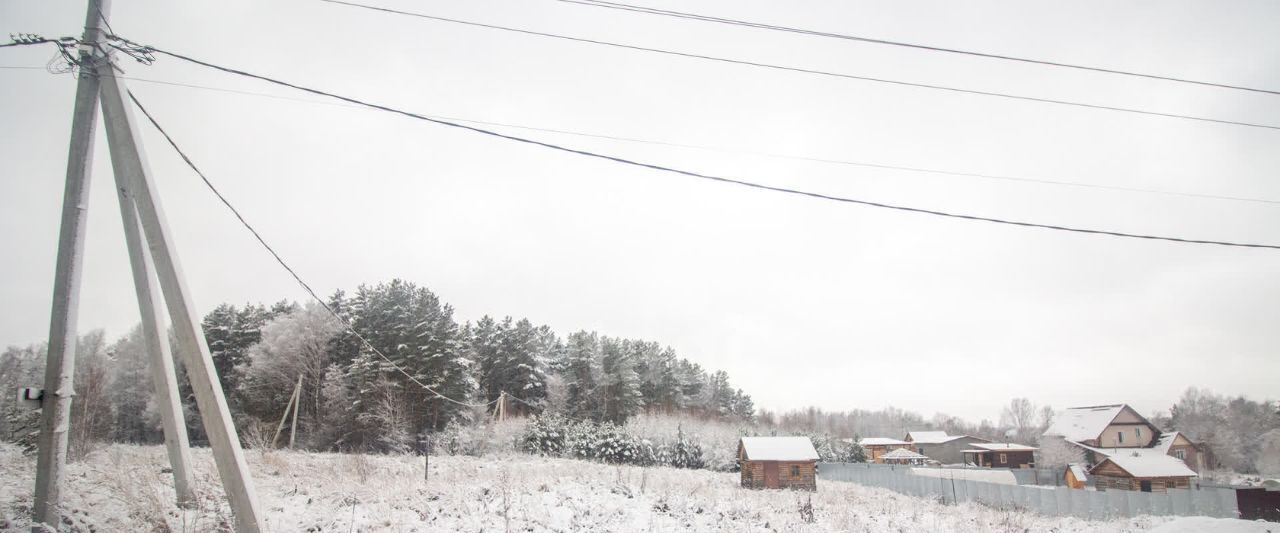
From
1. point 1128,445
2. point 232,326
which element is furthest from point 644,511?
point 1128,445

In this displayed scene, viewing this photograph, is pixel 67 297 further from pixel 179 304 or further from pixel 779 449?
pixel 779 449

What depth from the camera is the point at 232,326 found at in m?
48.1

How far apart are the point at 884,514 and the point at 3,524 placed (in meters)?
21.9

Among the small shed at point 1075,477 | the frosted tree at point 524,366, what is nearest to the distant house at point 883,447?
the small shed at point 1075,477

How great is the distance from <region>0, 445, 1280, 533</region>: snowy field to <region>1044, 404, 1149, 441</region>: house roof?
41.6 metres

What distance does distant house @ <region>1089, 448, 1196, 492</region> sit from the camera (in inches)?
1454

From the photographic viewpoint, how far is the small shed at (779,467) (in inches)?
1329

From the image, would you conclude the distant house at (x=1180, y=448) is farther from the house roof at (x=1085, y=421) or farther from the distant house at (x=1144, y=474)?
the distant house at (x=1144, y=474)

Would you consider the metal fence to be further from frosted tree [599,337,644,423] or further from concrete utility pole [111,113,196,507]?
concrete utility pole [111,113,196,507]

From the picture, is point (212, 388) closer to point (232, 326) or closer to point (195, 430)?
point (195, 430)

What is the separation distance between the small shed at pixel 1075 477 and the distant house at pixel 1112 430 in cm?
1267

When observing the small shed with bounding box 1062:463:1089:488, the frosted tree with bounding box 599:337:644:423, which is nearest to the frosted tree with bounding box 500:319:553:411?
the frosted tree with bounding box 599:337:644:423

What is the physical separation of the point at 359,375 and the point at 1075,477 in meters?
56.4

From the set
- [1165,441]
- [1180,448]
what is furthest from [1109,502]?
[1180,448]
